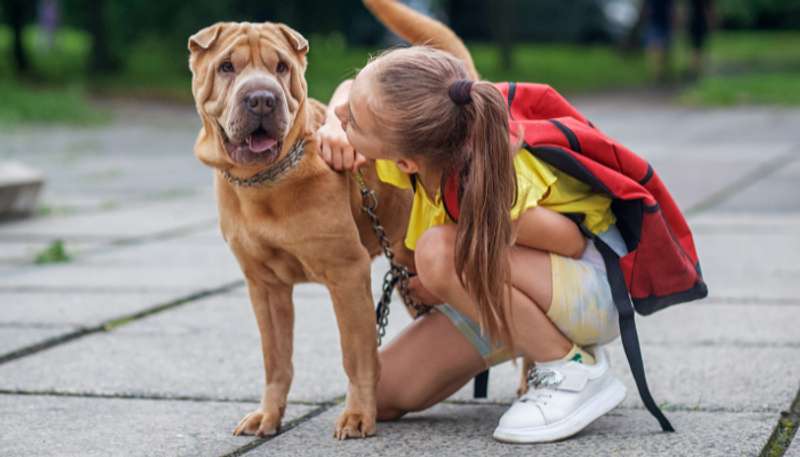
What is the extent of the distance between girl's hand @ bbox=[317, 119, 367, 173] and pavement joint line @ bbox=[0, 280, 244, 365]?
1.66 meters

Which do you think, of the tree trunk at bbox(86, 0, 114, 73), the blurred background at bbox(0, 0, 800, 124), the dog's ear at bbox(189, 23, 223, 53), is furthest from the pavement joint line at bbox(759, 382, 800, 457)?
the tree trunk at bbox(86, 0, 114, 73)

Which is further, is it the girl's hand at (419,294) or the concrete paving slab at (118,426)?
the girl's hand at (419,294)

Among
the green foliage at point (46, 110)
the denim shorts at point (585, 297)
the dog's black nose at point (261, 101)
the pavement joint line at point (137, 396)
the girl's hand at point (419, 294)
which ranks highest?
the dog's black nose at point (261, 101)

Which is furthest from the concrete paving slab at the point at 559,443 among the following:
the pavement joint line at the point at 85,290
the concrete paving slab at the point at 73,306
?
the pavement joint line at the point at 85,290

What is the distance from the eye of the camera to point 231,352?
358cm

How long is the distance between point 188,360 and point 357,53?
26.9m

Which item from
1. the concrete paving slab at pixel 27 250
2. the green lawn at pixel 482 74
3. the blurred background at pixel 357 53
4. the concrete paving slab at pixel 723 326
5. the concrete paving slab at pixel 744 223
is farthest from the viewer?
the blurred background at pixel 357 53

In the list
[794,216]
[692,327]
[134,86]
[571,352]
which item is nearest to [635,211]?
[571,352]

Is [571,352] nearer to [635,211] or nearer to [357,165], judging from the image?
[635,211]

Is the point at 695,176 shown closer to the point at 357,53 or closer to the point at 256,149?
the point at 256,149

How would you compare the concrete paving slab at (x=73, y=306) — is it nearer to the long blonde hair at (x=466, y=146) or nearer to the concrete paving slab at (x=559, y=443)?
the concrete paving slab at (x=559, y=443)

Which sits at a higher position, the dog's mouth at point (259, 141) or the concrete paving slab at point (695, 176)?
the dog's mouth at point (259, 141)

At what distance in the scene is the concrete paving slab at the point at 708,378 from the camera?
2.86m

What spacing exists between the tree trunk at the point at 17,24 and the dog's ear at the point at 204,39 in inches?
894
